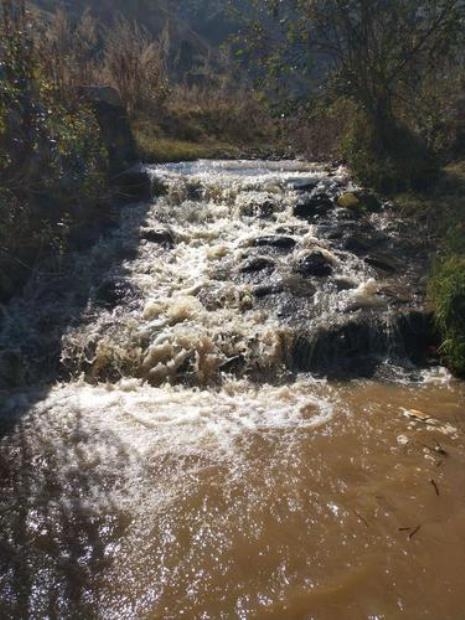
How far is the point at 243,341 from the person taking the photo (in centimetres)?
571

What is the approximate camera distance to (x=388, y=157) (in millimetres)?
9680

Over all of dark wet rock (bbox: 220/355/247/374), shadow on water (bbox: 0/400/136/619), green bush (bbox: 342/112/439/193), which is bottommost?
shadow on water (bbox: 0/400/136/619)

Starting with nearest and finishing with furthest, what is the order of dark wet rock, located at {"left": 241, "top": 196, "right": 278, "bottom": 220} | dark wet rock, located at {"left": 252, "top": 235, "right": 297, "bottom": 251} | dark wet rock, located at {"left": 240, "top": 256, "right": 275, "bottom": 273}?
dark wet rock, located at {"left": 240, "top": 256, "right": 275, "bottom": 273}
dark wet rock, located at {"left": 252, "top": 235, "right": 297, "bottom": 251}
dark wet rock, located at {"left": 241, "top": 196, "right": 278, "bottom": 220}

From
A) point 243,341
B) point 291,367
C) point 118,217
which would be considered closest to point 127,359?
point 243,341

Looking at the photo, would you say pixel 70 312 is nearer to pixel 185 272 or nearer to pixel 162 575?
pixel 185 272

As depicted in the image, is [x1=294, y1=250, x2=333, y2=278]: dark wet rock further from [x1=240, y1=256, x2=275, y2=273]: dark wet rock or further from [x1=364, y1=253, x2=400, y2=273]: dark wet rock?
[x1=364, y1=253, x2=400, y2=273]: dark wet rock

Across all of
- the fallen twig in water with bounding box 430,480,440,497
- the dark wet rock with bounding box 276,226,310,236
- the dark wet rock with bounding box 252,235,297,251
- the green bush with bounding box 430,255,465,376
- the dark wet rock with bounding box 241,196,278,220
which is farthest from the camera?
the dark wet rock with bounding box 241,196,278,220

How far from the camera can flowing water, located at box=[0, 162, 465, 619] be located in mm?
2941

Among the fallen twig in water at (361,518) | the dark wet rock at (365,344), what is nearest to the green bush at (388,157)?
the dark wet rock at (365,344)

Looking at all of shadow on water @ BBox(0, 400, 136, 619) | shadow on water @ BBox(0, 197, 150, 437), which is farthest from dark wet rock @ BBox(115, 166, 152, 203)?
shadow on water @ BBox(0, 400, 136, 619)

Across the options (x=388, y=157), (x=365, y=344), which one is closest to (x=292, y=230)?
(x=388, y=157)

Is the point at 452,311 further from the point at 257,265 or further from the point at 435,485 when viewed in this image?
the point at 257,265

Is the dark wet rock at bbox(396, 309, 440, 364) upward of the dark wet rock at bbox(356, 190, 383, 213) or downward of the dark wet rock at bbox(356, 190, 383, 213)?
downward

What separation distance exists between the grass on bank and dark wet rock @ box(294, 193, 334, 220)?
3.84 feet
